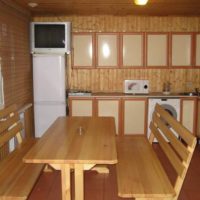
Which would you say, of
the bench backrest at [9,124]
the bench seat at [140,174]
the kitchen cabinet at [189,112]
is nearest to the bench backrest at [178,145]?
the bench seat at [140,174]

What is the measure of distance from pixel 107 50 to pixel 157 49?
0.88m

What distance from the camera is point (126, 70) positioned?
17.6 feet

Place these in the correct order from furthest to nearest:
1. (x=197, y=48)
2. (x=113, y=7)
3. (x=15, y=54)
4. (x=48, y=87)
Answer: (x=197, y=48)
(x=48, y=87)
(x=113, y=7)
(x=15, y=54)

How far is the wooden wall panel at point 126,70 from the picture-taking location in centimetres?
522

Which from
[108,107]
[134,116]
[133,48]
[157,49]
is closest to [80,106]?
[108,107]

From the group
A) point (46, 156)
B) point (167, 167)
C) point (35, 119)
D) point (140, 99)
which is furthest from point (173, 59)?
point (46, 156)

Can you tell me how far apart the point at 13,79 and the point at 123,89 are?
208cm

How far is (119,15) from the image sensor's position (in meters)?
5.17

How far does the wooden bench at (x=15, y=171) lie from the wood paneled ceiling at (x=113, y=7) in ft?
6.07

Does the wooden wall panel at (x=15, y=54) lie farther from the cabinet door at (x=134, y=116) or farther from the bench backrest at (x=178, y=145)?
the bench backrest at (x=178, y=145)

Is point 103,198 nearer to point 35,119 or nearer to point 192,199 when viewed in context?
point 192,199

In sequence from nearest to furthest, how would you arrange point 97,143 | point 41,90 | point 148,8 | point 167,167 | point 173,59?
point 97,143, point 167,167, point 148,8, point 41,90, point 173,59

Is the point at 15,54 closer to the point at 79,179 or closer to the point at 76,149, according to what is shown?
the point at 76,149

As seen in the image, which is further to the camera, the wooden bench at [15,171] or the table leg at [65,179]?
the table leg at [65,179]
